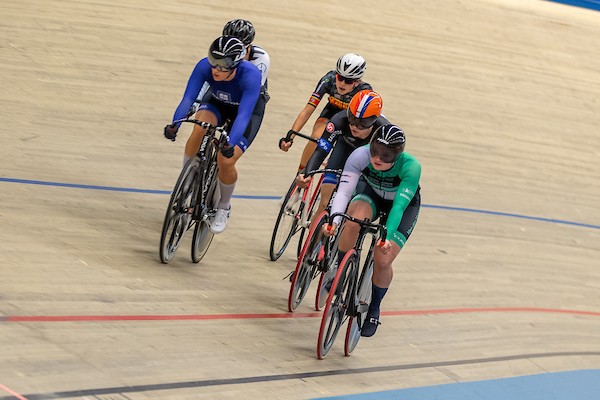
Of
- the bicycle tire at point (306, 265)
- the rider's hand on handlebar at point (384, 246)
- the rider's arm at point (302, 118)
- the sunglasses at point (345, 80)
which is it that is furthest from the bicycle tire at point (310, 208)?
the rider's hand on handlebar at point (384, 246)

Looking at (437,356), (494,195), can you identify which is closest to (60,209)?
(437,356)

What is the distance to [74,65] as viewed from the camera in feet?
30.9

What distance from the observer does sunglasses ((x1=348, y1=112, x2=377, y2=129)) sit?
17.6ft

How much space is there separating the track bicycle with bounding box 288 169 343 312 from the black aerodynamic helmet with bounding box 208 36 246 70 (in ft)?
2.35

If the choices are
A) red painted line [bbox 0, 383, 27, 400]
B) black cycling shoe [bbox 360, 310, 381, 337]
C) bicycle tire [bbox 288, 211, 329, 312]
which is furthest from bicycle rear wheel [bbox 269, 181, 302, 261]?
red painted line [bbox 0, 383, 27, 400]

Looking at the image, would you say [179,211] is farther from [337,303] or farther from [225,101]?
[337,303]

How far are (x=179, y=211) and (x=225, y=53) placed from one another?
0.86 metres

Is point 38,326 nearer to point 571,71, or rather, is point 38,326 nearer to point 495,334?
point 495,334

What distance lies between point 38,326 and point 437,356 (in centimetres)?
232

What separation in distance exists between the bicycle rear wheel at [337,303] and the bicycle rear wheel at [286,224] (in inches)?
55.8

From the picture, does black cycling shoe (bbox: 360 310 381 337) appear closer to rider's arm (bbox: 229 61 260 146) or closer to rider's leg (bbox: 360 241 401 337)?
rider's leg (bbox: 360 241 401 337)

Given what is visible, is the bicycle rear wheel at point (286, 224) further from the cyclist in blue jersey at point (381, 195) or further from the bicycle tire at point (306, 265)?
the cyclist in blue jersey at point (381, 195)

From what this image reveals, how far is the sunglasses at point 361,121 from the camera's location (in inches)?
211

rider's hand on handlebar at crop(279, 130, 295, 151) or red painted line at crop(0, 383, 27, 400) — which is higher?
rider's hand on handlebar at crop(279, 130, 295, 151)
